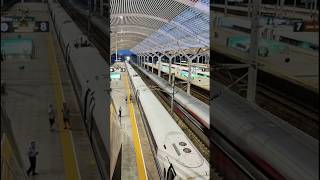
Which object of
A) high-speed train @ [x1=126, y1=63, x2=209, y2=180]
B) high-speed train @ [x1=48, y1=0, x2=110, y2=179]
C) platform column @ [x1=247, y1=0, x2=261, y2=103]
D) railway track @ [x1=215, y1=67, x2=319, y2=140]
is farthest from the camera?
high-speed train @ [x1=126, y1=63, x2=209, y2=180]

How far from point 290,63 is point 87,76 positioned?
6.76ft

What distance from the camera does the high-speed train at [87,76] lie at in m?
1.04

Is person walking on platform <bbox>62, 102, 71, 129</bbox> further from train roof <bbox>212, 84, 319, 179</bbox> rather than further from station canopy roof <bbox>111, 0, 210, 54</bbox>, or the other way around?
station canopy roof <bbox>111, 0, 210, 54</bbox>

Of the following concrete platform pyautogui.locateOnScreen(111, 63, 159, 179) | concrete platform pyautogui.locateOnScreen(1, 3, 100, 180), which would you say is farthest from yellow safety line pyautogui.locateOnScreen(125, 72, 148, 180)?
concrete platform pyautogui.locateOnScreen(1, 3, 100, 180)

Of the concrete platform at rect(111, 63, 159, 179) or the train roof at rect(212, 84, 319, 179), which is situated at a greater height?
the train roof at rect(212, 84, 319, 179)

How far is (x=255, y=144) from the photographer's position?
196 centimetres

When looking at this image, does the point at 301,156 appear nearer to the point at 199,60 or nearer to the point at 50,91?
the point at 50,91

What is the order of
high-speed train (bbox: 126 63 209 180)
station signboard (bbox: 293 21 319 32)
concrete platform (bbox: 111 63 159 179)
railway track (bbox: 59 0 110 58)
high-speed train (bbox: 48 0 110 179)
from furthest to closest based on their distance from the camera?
concrete platform (bbox: 111 63 159 179)
high-speed train (bbox: 126 63 209 180)
station signboard (bbox: 293 21 319 32)
railway track (bbox: 59 0 110 58)
high-speed train (bbox: 48 0 110 179)

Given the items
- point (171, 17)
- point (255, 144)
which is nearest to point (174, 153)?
point (255, 144)

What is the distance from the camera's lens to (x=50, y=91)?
37.1 inches

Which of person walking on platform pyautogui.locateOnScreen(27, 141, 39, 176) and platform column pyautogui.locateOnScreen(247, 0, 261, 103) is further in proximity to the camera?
platform column pyautogui.locateOnScreen(247, 0, 261, 103)

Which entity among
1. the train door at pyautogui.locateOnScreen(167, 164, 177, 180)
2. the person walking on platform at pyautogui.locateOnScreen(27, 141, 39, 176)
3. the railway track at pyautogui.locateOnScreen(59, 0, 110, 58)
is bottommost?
the train door at pyautogui.locateOnScreen(167, 164, 177, 180)

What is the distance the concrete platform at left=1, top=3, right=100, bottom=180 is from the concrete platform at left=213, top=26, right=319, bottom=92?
4.31ft

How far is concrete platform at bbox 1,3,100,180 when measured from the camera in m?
0.86
